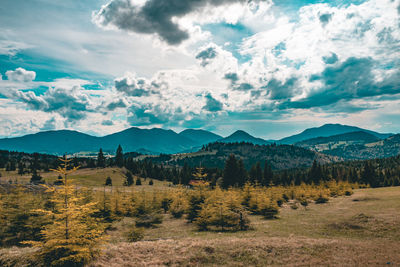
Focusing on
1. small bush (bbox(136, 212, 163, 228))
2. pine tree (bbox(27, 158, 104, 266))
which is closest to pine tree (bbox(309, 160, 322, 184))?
small bush (bbox(136, 212, 163, 228))

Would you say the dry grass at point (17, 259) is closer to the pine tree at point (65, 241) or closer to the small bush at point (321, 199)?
the pine tree at point (65, 241)

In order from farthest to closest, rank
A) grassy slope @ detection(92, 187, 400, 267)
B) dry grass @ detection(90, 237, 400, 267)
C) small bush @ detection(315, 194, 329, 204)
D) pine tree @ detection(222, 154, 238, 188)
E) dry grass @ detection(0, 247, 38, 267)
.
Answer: pine tree @ detection(222, 154, 238, 188) < small bush @ detection(315, 194, 329, 204) < grassy slope @ detection(92, 187, 400, 267) < dry grass @ detection(90, 237, 400, 267) < dry grass @ detection(0, 247, 38, 267)

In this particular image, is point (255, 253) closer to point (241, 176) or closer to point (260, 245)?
point (260, 245)

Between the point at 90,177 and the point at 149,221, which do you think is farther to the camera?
the point at 90,177

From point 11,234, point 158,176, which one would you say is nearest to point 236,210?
point 11,234

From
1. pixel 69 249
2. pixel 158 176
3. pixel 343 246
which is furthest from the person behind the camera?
pixel 158 176

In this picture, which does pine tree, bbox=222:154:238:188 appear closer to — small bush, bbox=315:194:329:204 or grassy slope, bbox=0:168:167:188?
small bush, bbox=315:194:329:204

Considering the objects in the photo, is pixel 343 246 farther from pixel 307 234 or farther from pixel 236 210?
pixel 236 210

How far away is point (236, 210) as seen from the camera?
118 feet

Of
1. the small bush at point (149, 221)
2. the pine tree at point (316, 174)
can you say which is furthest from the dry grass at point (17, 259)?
the pine tree at point (316, 174)

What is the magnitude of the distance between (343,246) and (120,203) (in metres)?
39.8

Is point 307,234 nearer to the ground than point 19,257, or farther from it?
nearer to the ground

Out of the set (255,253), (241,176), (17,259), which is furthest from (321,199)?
(17,259)

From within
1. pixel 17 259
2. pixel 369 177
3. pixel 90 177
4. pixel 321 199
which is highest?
pixel 17 259
